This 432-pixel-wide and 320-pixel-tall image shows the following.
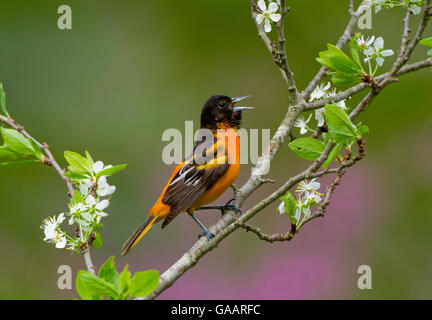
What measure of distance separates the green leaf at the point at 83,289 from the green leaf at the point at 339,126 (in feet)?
2.77

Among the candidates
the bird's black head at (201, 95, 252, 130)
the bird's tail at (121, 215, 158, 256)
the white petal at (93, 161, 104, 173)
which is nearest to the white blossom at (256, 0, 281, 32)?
the white petal at (93, 161, 104, 173)

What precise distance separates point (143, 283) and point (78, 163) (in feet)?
1.78

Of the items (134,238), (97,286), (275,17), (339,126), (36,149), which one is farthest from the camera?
(134,238)

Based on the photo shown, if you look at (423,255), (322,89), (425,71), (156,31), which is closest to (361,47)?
(322,89)

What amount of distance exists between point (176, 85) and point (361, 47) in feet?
13.5

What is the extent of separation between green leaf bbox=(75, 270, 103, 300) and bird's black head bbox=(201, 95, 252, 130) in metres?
2.75

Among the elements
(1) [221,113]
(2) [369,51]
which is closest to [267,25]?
(2) [369,51]

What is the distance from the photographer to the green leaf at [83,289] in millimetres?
1538

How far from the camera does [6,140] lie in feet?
5.96

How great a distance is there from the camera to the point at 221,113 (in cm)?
424

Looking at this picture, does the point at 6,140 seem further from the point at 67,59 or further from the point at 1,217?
the point at 67,59

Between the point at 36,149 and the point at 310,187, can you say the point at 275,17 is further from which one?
the point at 36,149

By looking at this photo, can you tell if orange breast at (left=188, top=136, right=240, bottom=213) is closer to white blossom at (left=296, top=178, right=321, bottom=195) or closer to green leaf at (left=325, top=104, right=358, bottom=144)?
white blossom at (left=296, top=178, right=321, bottom=195)

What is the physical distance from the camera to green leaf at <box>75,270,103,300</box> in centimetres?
154
